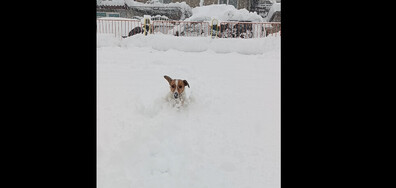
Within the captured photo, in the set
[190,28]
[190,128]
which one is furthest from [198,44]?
[190,128]

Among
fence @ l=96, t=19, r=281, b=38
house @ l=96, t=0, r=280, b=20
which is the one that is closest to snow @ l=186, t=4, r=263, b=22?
fence @ l=96, t=19, r=281, b=38

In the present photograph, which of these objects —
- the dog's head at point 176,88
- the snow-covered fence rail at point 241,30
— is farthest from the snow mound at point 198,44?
the dog's head at point 176,88

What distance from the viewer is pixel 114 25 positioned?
1638 cm

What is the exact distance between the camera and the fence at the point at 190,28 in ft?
51.8

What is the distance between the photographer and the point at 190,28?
1667 centimetres

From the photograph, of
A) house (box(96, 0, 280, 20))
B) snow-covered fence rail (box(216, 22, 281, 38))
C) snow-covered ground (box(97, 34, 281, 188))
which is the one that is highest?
house (box(96, 0, 280, 20))

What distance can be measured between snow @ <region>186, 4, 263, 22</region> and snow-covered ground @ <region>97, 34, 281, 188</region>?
8.77m

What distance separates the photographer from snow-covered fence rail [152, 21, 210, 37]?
16.2 meters

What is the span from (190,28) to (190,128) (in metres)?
13.4

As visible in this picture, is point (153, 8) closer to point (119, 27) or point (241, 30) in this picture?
point (119, 27)

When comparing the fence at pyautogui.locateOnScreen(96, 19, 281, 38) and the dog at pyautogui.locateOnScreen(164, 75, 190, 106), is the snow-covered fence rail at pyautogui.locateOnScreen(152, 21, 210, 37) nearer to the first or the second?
the fence at pyautogui.locateOnScreen(96, 19, 281, 38)

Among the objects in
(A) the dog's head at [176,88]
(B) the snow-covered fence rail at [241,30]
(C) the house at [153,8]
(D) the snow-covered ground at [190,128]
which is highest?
(C) the house at [153,8]

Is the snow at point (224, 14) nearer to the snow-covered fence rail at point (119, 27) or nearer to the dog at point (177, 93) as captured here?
the snow-covered fence rail at point (119, 27)
